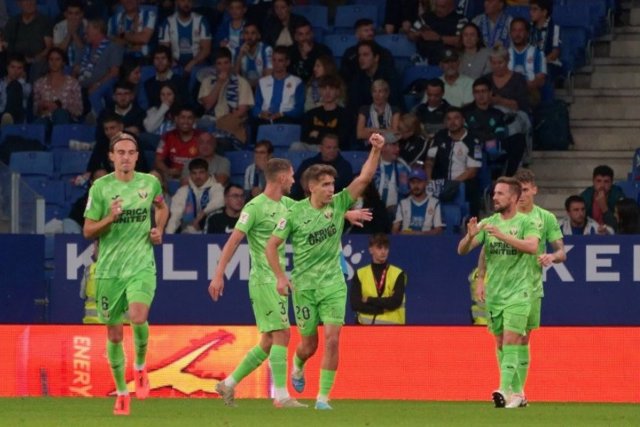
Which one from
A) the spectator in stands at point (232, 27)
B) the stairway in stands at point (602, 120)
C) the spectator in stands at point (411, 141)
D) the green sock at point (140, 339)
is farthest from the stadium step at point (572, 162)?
the green sock at point (140, 339)

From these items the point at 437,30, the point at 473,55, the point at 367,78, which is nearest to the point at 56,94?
the point at 367,78

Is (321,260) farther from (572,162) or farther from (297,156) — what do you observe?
(572,162)

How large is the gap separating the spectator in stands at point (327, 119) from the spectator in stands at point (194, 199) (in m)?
1.62

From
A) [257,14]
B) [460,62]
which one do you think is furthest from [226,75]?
[460,62]

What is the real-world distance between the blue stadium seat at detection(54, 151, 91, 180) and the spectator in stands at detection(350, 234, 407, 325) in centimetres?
528

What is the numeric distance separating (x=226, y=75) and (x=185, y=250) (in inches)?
159

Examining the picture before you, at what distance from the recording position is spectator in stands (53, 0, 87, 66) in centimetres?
2599

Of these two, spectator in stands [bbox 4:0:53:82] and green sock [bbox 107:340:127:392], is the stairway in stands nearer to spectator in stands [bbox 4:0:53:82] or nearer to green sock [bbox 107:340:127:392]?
spectator in stands [bbox 4:0:53:82]

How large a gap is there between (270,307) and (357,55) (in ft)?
27.9

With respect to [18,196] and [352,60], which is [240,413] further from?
[352,60]

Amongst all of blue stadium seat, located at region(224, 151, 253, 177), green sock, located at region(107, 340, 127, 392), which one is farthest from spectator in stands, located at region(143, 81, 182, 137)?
green sock, located at region(107, 340, 127, 392)

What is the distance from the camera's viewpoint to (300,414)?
15086 millimetres

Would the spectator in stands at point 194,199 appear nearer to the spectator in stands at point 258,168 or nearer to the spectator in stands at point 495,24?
the spectator in stands at point 258,168

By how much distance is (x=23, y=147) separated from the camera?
24188 millimetres
